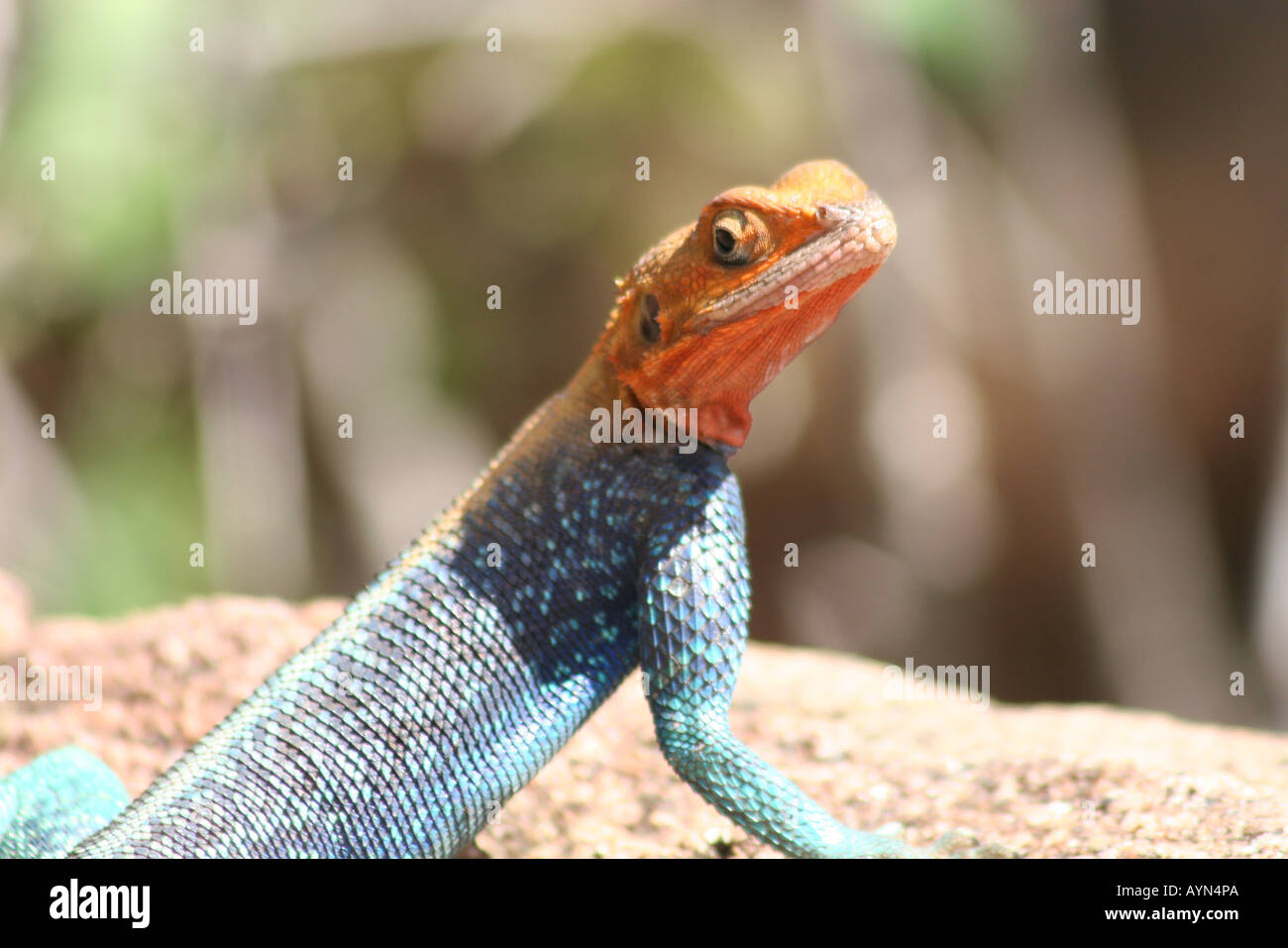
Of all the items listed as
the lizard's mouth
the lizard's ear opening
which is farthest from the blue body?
the lizard's mouth

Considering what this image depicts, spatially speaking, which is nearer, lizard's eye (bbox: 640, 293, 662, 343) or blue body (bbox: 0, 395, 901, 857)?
blue body (bbox: 0, 395, 901, 857)

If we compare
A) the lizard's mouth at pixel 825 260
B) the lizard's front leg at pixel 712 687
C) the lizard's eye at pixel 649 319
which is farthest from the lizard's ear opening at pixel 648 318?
the lizard's front leg at pixel 712 687

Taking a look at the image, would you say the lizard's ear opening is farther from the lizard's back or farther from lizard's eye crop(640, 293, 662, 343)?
the lizard's back

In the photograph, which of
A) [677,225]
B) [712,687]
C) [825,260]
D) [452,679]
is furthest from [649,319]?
[677,225]

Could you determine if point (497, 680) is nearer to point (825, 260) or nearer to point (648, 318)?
point (648, 318)
